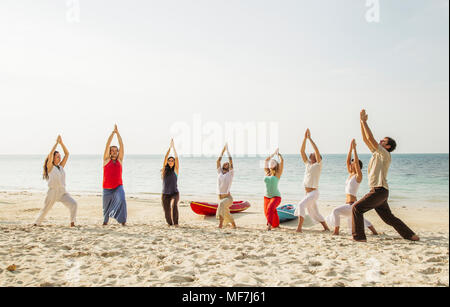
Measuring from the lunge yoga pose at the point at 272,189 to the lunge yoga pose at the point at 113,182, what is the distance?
3.88m

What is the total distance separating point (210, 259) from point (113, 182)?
14.3 ft

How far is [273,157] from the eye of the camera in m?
8.32

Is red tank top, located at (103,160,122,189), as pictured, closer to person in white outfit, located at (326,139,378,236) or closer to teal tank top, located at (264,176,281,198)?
teal tank top, located at (264,176,281,198)

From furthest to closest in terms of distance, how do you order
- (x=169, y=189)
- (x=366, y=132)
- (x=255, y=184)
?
(x=255, y=184) → (x=169, y=189) → (x=366, y=132)

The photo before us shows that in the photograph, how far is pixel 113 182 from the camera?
806 cm

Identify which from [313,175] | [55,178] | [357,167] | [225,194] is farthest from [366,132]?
[55,178]

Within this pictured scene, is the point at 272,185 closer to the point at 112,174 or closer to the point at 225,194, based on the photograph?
the point at 225,194

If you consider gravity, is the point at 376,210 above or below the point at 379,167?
below

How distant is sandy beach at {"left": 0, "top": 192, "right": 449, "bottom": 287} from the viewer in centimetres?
388

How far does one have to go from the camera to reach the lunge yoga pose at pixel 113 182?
315 inches

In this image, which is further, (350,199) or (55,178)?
(55,178)

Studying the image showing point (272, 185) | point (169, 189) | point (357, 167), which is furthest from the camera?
point (169, 189)
